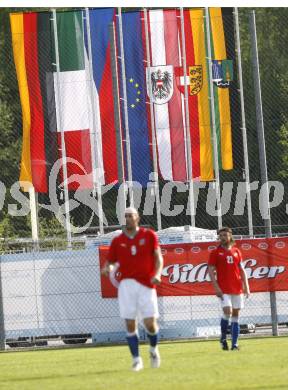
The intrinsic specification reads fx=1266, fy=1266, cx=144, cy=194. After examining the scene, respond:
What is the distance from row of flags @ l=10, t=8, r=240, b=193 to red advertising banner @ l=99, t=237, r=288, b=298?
377 inches

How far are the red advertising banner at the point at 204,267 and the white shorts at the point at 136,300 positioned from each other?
9.21 meters

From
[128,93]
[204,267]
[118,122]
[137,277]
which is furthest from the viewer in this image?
[128,93]

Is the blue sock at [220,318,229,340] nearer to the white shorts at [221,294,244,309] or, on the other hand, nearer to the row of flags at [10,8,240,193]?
the white shorts at [221,294,244,309]

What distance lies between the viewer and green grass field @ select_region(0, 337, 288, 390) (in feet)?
41.2

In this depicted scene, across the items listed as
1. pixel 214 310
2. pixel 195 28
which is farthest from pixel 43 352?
pixel 195 28

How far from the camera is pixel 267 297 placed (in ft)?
77.3

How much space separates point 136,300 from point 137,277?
260mm

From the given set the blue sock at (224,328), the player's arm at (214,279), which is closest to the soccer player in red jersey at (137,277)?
the player's arm at (214,279)

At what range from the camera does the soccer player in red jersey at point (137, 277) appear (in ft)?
A: 46.5

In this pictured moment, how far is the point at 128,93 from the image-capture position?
3325 centimetres

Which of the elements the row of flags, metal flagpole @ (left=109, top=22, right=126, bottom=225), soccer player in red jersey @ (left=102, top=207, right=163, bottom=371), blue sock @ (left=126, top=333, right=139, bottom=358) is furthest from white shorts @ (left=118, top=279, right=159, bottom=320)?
the row of flags

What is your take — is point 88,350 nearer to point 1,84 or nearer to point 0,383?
point 0,383

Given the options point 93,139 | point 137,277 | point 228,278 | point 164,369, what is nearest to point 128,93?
point 93,139

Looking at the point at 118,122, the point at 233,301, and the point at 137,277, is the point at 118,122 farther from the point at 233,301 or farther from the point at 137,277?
the point at 137,277
